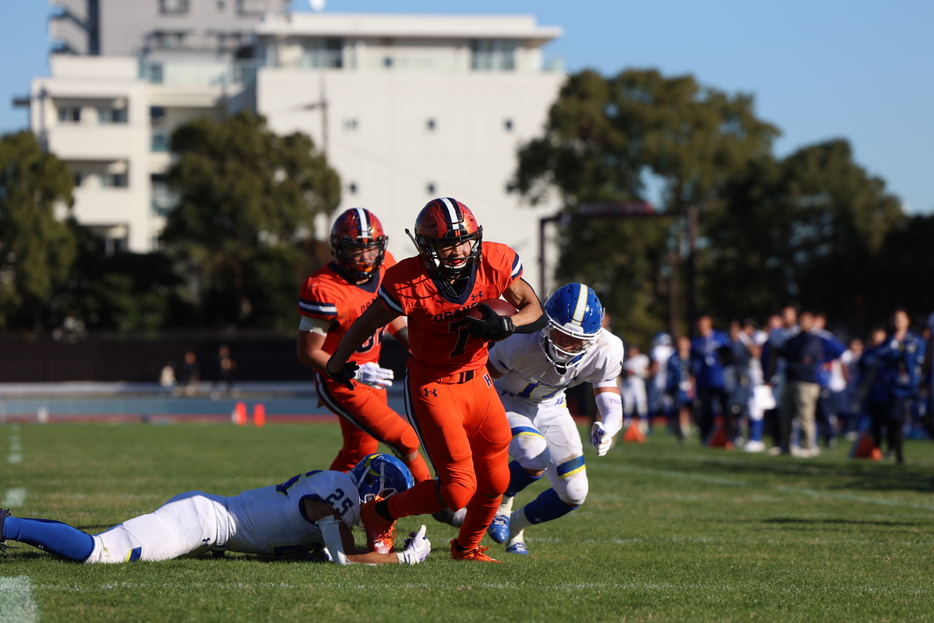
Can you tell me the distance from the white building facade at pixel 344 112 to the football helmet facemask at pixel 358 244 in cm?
4836

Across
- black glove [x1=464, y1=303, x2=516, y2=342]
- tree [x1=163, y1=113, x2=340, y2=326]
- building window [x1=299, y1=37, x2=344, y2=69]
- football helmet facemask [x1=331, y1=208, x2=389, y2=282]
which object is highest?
building window [x1=299, y1=37, x2=344, y2=69]

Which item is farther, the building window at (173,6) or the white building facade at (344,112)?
the building window at (173,6)

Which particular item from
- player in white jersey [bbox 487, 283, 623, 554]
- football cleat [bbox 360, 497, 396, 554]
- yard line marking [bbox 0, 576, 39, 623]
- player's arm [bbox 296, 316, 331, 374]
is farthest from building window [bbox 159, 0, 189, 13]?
yard line marking [bbox 0, 576, 39, 623]

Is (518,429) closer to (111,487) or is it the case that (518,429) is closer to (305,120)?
(111,487)

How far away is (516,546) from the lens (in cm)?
653

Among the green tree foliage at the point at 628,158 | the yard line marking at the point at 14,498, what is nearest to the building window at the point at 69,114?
the green tree foliage at the point at 628,158

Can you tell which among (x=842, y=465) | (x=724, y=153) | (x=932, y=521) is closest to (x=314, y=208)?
(x=724, y=153)

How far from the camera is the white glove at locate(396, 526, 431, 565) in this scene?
233 inches

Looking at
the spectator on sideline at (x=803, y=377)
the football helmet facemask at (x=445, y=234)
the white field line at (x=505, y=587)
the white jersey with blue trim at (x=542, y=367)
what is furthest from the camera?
the spectator on sideline at (x=803, y=377)

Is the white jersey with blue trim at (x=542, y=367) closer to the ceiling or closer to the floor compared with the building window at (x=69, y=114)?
closer to the floor

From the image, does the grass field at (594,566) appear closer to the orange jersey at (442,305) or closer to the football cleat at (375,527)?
the football cleat at (375,527)

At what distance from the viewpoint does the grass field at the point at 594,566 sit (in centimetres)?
465

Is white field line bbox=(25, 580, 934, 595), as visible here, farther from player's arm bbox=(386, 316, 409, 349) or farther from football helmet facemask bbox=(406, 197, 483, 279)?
player's arm bbox=(386, 316, 409, 349)

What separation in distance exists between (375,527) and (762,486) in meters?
6.08
